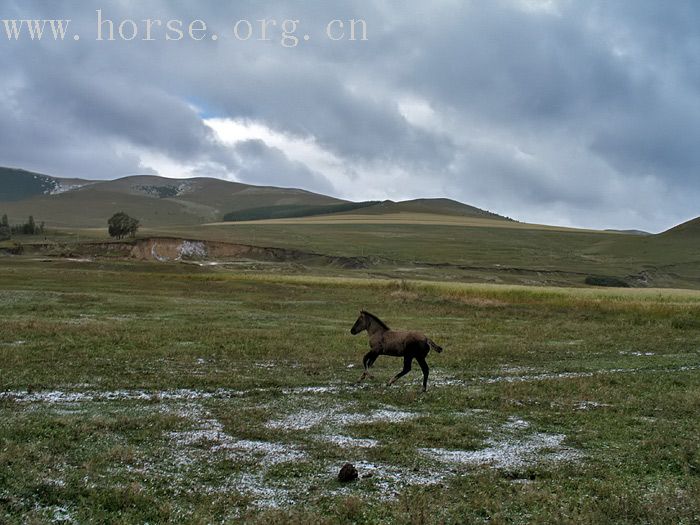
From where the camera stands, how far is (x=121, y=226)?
131875mm

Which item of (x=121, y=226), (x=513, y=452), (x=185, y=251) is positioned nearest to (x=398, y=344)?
(x=513, y=452)

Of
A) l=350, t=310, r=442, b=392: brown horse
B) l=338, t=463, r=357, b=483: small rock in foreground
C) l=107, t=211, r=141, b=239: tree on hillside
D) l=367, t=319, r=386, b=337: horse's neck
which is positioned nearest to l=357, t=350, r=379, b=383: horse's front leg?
l=350, t=310, r=442, b=392: brown horse

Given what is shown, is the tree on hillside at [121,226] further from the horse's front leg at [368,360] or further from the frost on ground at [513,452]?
the frost on ground at [513,452]

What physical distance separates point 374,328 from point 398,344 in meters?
1.28

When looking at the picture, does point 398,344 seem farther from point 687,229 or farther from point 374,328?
point 687,229

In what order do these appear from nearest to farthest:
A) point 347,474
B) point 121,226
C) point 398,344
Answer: point 347,474 < point 398,344 < point 121,226

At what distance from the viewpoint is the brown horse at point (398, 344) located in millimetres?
18344

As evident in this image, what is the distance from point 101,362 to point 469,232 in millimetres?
175285

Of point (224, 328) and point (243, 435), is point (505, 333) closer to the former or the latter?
point (224, 328)

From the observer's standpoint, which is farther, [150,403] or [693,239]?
[693,239]

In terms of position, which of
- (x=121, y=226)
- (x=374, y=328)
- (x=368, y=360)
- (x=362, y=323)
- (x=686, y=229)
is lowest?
(x=368, y=360)

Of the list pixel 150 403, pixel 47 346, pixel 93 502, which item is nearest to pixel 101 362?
pixel 47 346

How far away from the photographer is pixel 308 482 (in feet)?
33.1

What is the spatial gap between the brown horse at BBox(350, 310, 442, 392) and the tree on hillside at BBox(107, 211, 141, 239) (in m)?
123
